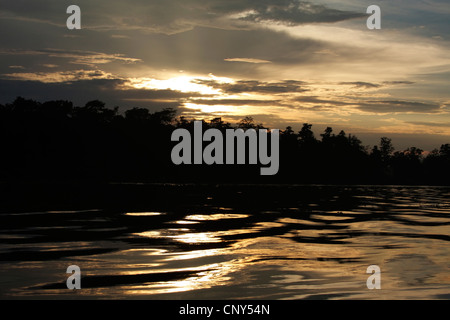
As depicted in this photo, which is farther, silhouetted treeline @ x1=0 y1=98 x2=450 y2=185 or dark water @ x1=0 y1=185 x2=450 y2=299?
silhouetted treeline @ x1=0 y1=98 x2=450 y2=185

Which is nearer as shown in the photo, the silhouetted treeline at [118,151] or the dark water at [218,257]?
the dark water at [218,257]

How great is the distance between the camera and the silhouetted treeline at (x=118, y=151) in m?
101

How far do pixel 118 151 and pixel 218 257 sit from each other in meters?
104

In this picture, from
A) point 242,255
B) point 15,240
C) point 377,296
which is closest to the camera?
point 377,296

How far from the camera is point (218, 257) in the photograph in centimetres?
1614

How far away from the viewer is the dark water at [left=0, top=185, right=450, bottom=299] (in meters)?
11.9

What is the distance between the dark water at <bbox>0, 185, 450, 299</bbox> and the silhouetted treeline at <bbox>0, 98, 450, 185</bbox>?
2815 inches

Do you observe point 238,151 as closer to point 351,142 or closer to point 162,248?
point 351,142

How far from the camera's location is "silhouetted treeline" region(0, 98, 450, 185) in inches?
3971

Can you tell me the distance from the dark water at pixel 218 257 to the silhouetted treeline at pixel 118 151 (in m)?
71.5

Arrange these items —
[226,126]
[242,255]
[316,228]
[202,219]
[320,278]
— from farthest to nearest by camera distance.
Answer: [226,126], [202,219], [316,228], [242,255], [320,278]
